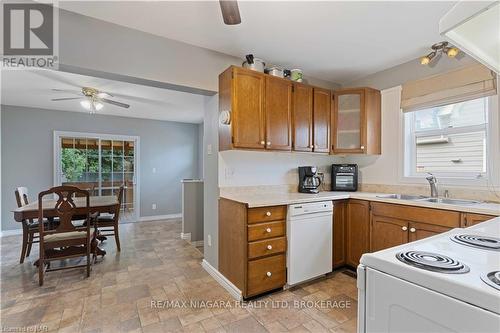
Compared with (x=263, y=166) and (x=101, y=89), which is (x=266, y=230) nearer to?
(x=263, y=166)

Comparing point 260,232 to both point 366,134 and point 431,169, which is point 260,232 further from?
point 431,169

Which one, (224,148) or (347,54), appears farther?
(347,54)

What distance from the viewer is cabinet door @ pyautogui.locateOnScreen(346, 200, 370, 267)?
2.61m

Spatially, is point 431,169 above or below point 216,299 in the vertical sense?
above

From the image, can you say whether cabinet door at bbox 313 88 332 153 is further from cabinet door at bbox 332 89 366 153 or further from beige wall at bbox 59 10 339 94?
beige wall at bbox 59 10 339 94

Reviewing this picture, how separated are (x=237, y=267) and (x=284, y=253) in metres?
0.46

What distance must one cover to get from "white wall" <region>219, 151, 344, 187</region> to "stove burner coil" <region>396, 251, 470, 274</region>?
77.9 inches

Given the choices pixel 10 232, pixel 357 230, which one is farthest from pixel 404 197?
pixel 10 232

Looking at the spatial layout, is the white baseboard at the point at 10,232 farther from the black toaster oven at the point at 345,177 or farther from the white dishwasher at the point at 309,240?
the black toaster oven at the point at 345,177

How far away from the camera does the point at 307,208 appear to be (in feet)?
7.80

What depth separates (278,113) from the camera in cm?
261

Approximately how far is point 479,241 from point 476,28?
0.82m

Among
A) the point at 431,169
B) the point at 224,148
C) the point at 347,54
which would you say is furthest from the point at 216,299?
the point at 347,54

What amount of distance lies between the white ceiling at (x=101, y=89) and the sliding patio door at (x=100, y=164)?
2.07ft
